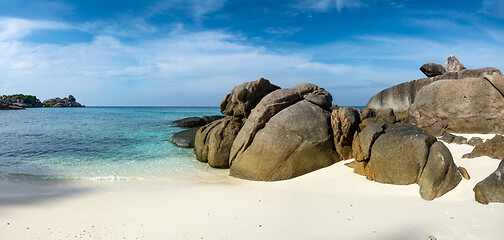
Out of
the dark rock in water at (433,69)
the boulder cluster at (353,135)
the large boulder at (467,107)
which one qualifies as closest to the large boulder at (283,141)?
the boulder cluster at (353,135)

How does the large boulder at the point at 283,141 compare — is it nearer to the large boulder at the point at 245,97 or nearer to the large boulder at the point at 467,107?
the large boulder at the point at 245,97

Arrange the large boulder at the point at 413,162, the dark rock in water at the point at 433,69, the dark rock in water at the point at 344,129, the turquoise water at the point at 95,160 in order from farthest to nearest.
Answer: the dark rock in water at the point at 433,69 < the turquoise water at the point at 95,160 < the dark rock in water at the point at 344,129 < the large boulder at the point at 413,162

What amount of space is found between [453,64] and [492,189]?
18045 millimetres

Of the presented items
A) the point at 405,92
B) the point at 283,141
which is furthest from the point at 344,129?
the point at 405,92

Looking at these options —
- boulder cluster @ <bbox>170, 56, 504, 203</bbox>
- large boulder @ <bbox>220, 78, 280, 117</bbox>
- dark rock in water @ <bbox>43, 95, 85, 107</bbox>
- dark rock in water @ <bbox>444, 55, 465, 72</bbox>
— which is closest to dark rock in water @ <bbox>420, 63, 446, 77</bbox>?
dark rock in water @ <bbox>444, 55, 465, 72</bbox>

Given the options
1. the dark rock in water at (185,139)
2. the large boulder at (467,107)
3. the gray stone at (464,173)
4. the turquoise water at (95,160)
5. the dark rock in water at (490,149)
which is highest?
the large boulder at (467,107)

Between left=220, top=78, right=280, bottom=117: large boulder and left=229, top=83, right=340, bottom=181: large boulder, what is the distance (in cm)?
138

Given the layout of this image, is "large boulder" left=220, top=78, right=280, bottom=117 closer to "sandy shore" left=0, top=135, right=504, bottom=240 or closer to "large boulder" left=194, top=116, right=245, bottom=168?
"large boulder" left=194, top=116, right=245, bottom=168

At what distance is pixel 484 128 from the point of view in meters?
10.5

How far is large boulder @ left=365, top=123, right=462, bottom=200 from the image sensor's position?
20.5 ft

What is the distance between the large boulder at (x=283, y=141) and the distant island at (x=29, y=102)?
293 feet

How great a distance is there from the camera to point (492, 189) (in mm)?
5430

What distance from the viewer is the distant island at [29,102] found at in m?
75.2

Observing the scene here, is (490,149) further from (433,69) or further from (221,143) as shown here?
(433,69)
